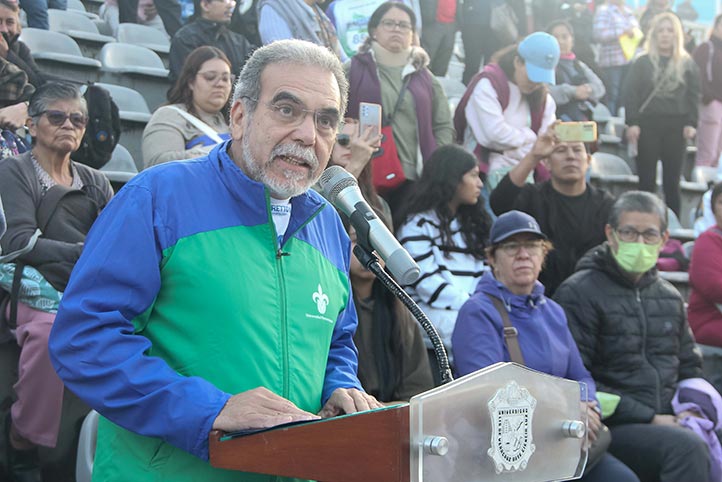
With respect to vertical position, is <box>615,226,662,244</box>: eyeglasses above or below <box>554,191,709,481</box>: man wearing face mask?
above

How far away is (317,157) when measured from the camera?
2299 millimetres

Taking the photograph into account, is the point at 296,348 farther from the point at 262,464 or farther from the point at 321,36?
the point at 321,36

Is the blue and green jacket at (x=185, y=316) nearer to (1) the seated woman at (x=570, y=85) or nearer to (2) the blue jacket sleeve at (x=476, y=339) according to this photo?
(2) the blue jacket sleeve at (x=476, y=339)

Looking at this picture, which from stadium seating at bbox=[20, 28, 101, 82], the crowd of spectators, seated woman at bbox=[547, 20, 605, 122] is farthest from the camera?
seated woman at bbox=[547, 20, 605, 122]

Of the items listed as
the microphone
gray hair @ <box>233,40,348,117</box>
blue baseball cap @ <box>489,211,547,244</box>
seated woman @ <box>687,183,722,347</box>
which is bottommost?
seated woman @ <box>687,183,722,347</box>

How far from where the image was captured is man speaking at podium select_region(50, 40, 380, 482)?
202 cm

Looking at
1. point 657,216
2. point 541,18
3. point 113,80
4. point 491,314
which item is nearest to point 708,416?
point 657,216

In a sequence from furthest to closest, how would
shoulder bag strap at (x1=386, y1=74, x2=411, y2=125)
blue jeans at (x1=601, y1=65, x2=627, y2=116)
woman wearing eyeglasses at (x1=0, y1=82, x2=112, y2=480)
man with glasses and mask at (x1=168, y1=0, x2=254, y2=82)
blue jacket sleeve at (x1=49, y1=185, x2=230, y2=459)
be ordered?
1. blue jeans at (x1=601, y1=65, x2=627, y2=116)
2. man with glasses and mask at (x1=168, y1=0, x2=254, y2=82)
3. shoulder bag strap at (x1=386, y1=74, x2=411, y2=125)
4. woman wearing eyeglasses at (x1=0, y1=82, x2=112, y2=480)
5. blue jacket sleeve at (x1=49, y1=185, x2=230, y2=459)

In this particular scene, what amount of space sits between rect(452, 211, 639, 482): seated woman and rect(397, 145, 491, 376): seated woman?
1.02ft

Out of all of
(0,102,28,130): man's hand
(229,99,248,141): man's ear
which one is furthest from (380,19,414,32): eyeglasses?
(229,99,248,141): man's ear

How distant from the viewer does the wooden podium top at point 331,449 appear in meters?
1.72

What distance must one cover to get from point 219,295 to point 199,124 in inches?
128

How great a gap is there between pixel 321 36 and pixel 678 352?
3.23 meters

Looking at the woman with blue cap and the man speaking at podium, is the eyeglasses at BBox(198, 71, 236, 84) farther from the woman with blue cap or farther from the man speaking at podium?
the man speaking at podium
